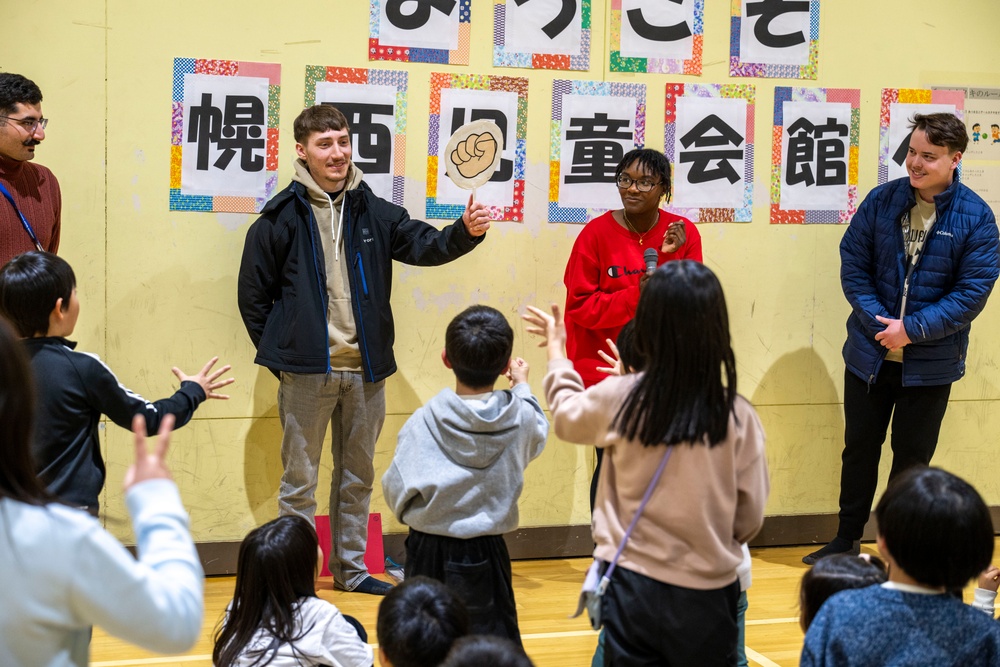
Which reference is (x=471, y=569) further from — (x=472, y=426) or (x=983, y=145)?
(x=983, y=145)

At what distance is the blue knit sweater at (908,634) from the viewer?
1.68 meters

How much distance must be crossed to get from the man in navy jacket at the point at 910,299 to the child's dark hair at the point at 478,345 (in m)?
2.06

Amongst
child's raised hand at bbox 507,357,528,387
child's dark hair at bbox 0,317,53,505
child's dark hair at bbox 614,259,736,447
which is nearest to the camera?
child's dark hair at bbox 0,317,53,505

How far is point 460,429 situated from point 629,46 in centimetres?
233

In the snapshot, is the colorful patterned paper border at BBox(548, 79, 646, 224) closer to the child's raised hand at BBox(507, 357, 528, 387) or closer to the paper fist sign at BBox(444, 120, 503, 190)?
the paper fist sign at BBox(444, 120, 503, 190)

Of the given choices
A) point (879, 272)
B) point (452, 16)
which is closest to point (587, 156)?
point (452, 16)

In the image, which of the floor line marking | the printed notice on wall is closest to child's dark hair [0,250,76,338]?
the floor line marking

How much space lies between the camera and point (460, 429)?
2.63m

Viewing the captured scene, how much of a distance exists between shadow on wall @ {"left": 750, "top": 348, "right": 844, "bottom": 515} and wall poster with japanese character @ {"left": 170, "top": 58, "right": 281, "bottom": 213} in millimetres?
2310

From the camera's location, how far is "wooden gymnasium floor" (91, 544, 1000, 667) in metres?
3.28

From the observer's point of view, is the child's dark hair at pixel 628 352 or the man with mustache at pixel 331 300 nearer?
the child's dark hair at pixel 628 352

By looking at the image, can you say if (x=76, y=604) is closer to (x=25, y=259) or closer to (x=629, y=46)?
(x=25, y=259)

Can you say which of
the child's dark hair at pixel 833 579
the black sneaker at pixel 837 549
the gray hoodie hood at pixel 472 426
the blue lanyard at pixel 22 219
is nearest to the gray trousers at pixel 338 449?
the blue lanyard at pixel 22 219

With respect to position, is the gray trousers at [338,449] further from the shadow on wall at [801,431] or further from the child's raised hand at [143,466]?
the child's raised hand at [143,466]
